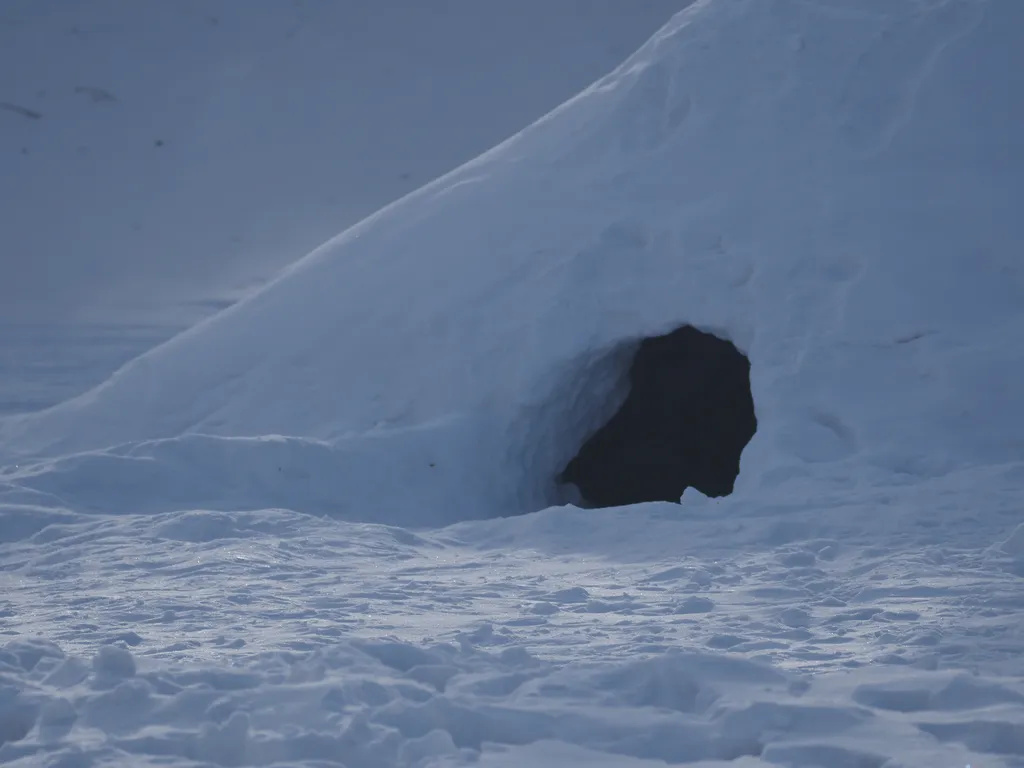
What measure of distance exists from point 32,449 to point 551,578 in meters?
5.55

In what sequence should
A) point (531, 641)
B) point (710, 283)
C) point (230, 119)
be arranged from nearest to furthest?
point (531, 641) → point (710, 283) → point (230, 119)

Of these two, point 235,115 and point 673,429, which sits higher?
point 235,115

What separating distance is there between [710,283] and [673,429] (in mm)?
1793

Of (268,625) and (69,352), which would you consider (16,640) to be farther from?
(69,352)

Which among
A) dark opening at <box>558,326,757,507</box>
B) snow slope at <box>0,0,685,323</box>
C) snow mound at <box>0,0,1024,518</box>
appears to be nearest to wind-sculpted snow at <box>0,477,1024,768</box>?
snow mound at <box>0,0,1024,518</box>

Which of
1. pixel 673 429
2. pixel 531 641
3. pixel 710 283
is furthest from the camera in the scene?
pixel 673 429

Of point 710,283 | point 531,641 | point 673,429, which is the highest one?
point 710,283

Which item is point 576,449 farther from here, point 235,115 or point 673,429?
point 235,115

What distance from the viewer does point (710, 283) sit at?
7.26m

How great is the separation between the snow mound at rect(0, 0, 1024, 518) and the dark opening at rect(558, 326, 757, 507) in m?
0.65

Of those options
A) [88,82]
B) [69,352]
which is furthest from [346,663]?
[88,82]

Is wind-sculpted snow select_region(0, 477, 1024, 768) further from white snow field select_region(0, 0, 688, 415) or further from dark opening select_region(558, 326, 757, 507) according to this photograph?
white snow field select_region(0, 0, 688, 415)

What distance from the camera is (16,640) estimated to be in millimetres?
3488

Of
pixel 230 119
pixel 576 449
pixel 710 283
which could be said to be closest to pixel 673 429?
pixel 576 449
